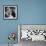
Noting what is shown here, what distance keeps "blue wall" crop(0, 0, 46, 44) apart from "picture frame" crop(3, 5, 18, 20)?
0.10 meters

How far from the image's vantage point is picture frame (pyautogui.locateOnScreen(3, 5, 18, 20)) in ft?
15.2

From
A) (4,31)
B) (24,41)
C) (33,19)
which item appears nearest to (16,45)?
(24,41)

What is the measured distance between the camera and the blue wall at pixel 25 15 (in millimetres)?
4643

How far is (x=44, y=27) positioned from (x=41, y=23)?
0.57ft

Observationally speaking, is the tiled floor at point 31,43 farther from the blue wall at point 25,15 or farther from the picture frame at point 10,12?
the picture frame at point 10,12

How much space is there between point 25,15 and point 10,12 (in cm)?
50

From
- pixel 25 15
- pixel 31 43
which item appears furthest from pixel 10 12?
pixel 31 43

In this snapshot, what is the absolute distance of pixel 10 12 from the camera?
15.2 feet

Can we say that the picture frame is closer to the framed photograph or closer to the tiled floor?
the framed photograph

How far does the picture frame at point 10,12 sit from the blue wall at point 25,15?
10 centimetres

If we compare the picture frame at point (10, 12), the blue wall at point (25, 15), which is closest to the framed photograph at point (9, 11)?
the picture frame at point (10, 12)

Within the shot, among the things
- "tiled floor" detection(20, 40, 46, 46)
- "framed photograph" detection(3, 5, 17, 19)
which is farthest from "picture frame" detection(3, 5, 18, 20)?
"tiled floor" detection(20, 40, 46, 46)

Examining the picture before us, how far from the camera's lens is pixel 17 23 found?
4.66 m

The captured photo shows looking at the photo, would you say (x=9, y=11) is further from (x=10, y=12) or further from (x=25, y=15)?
(x=25, y=15)
